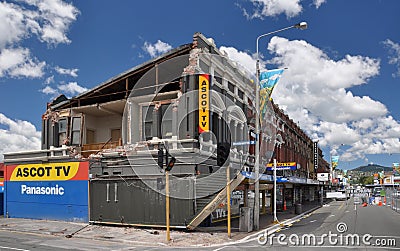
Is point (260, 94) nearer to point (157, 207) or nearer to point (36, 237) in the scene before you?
point (157, 207)

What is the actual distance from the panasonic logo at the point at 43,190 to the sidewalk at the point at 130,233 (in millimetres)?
1790

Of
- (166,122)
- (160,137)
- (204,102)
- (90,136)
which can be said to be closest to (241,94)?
(204,102)

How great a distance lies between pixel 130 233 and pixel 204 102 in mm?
7954

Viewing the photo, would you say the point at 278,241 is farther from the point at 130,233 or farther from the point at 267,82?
the point at 267,82

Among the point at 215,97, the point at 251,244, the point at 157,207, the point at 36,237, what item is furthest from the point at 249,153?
the point at 36,237

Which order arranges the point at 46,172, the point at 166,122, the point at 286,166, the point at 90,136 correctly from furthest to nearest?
1. the point at 90,136
2. the point at 46,172
3. the point at 286,166
4. the point at 166,122

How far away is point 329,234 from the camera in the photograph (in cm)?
1881

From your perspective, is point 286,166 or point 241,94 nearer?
point 286,166

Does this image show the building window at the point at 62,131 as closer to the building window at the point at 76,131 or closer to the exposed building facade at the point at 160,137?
the exposed building facade at the point at 160,137

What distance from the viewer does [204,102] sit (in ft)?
71.2

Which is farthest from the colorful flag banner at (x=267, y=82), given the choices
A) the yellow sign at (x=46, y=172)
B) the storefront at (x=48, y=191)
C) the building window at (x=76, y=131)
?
the building window at (x=76, y=131)

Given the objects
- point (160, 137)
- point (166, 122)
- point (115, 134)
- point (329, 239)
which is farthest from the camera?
point (115, 134)

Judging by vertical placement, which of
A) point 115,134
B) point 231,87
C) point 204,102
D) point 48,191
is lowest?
point 48,191

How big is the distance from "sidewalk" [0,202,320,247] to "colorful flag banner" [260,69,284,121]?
7.13 m
